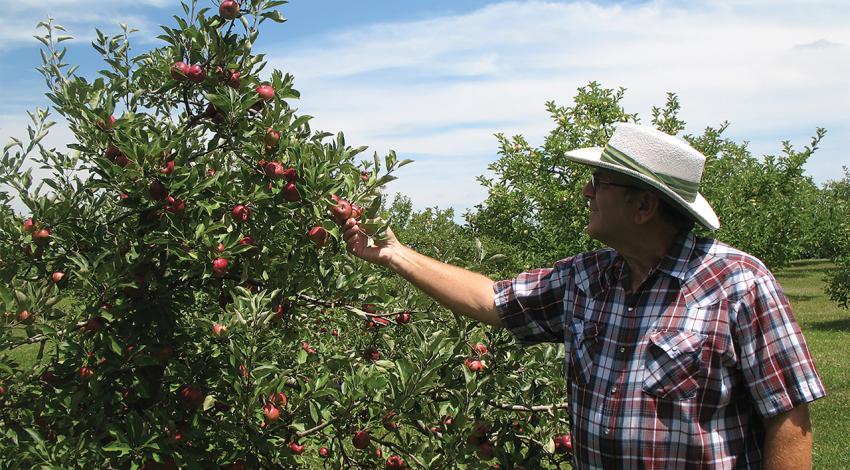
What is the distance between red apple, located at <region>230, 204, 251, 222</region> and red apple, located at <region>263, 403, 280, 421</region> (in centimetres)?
62

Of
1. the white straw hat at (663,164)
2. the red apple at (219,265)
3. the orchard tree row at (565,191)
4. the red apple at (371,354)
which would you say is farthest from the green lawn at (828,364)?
the red apple at (219,265)

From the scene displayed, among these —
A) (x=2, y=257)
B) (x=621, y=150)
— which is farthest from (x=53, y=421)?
(x=621, y=150)

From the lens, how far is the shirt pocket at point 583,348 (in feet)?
7.43

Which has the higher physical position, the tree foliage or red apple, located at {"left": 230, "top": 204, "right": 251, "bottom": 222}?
red apple, located at {"left": 230, "top": 204, "right": 251, "bottom": 222}

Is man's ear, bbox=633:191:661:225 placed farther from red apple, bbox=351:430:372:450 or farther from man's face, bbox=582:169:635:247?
red apple, bbox=351:430:372:450

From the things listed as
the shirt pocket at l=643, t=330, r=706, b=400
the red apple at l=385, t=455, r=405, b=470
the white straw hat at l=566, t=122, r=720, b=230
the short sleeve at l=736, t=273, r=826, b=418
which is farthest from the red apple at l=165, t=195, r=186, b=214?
the short sleeve at l=736, t=273, r=826, b=418

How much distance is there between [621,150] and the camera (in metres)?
2.26

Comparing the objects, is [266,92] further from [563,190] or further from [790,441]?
[563,190]

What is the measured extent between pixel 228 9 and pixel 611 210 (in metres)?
1.48

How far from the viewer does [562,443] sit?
114 inches

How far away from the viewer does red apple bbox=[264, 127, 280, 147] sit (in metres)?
2.66

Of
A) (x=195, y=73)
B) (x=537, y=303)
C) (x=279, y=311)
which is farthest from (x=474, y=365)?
(x=195, y=73)

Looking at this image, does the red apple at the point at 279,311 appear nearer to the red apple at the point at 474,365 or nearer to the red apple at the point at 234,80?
the red apple at the point at 474,365

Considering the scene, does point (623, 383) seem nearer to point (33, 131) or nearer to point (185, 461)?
point (185, 461)
